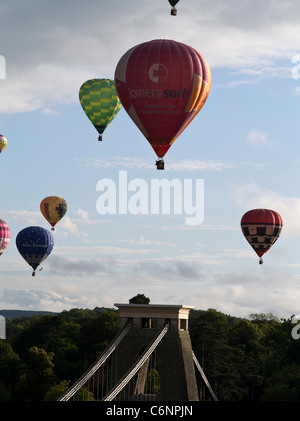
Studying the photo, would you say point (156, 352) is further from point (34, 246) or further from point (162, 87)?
point (34, 246)

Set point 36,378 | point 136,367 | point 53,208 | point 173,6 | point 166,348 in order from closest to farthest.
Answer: point 173,6, point 136,367, point 166,348, point 36,378, point 53,208

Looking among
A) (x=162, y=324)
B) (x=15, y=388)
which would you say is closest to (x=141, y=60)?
(x=162, y=324)

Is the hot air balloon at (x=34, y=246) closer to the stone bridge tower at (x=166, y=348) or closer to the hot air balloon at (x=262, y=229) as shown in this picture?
the hot air balloon at (x=262, y=229)

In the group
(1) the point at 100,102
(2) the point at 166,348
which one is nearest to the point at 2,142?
(1) the point at 100,102

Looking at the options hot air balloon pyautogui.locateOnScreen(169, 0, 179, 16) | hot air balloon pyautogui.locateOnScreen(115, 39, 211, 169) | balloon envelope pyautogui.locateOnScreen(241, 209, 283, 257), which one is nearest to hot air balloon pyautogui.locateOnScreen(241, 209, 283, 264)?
balloon envelope pyautogui.locateOnScreen(241, 209, 283, 257)

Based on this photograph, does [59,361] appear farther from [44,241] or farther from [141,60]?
[141,60]

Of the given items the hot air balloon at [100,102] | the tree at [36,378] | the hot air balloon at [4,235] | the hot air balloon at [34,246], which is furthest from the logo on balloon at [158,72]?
the hot air balloon at [4,235]
